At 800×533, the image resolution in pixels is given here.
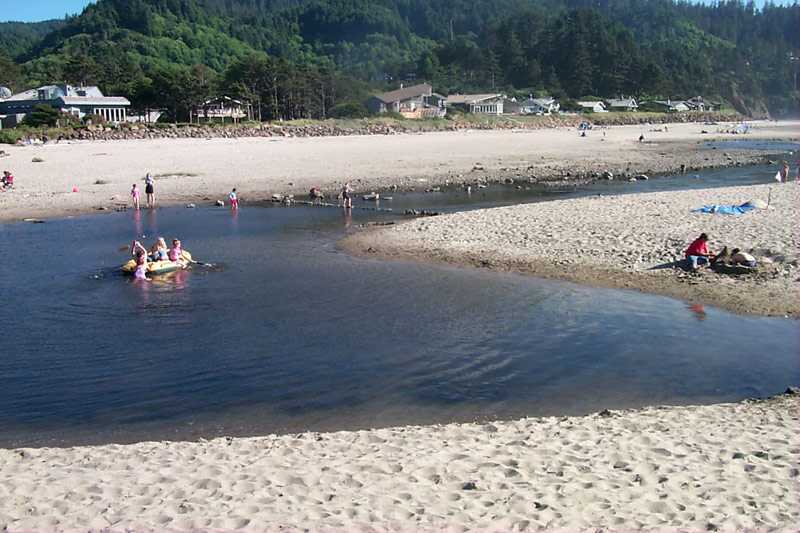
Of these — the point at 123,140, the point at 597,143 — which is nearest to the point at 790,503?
the point at 123,140

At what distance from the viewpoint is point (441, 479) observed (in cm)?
705

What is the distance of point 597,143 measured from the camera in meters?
70.2

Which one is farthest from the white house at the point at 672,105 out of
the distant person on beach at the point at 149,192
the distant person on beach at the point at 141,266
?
the distant person on beach at the point at 141,266

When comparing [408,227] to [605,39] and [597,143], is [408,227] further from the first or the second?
[605,39]

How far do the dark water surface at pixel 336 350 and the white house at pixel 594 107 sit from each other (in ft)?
404

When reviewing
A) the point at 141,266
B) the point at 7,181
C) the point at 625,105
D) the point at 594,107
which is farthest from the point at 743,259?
the point at 625,105

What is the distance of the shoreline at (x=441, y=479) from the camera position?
6.20 metres

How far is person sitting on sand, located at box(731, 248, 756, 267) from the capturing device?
1648 cm

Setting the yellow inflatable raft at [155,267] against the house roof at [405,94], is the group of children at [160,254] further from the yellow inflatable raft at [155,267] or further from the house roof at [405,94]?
the house roof at [405,94]

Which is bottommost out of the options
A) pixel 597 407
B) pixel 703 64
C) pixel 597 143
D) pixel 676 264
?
pixel 597 407

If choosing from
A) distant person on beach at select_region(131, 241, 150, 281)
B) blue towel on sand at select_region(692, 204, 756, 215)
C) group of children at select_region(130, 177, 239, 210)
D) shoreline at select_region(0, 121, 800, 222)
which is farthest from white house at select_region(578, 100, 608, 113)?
distant person on beach at select_region(131, 241, 150, 281)

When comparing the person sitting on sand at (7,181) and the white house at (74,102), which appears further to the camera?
the white house at (74,102)

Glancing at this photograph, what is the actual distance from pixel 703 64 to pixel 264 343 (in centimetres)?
19949

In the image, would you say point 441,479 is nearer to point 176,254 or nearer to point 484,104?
point 176,254
